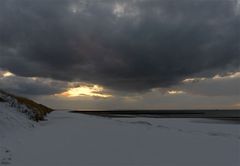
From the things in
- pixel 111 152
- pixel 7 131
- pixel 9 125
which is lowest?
pixel 111 152

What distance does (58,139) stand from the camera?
50.0 feet

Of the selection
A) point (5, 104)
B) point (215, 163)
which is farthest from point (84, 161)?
point (5, 104)

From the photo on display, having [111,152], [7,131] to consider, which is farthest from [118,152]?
[7,131]

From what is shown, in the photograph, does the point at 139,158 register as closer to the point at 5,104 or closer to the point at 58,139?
the point at 58,139

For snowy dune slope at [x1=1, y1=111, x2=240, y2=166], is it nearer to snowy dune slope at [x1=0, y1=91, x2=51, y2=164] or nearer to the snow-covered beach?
the snow-covered beach

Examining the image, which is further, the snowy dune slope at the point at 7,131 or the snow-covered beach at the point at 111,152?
the snowy dune slope at the point at 7,131

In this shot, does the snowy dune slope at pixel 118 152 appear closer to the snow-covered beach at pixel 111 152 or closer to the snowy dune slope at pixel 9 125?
the snow-covered beach at pixel 111 152

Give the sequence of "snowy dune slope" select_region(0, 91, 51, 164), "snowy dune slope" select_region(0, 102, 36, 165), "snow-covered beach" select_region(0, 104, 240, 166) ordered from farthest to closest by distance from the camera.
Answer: "snowy dune slope" select_region(0, 91, 51, 164) → "snowy dune slope" select_region(0, 102, 36, 165) → "snow-covered beach" select_region(0, 104, 240, 166)

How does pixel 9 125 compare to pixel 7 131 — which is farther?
pixel 9 125

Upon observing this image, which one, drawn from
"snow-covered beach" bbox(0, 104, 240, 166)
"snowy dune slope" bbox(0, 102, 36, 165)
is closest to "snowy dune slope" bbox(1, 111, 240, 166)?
"snow-covered beach" bbox(0, 104, 240, 166)

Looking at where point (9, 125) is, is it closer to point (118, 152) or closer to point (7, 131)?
point (7, 131)

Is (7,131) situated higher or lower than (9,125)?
lower

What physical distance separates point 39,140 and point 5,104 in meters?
10.4

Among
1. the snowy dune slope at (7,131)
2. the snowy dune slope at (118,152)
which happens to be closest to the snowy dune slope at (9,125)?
the snowy dune slope at (7,131)
